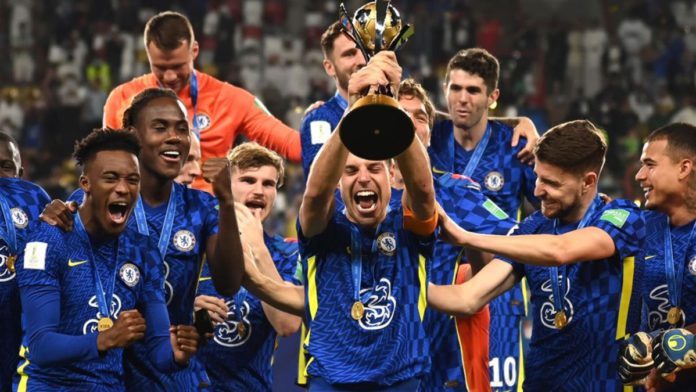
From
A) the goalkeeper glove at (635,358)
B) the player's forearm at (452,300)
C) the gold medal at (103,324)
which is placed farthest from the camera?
the player's forearm at (452,300)

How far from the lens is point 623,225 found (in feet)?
18.7

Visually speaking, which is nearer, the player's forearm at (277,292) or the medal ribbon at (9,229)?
the player's forearm at (277,292)

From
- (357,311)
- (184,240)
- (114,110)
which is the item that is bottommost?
(357,311)

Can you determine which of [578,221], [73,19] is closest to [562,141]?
[578,221]

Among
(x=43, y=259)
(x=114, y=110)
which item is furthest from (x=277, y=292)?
(x=114, y=110)

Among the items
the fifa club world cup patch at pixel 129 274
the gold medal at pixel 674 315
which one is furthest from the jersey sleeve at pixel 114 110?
the gold medal at pixel 674 315

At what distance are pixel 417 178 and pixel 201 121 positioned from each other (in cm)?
321

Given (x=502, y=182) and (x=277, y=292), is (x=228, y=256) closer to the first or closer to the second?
(x=277, y=292)

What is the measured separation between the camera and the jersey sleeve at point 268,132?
785 cm

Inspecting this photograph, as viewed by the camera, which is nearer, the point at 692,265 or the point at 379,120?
the point at 379,120

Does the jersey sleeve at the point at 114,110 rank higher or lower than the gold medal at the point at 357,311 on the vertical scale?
higher

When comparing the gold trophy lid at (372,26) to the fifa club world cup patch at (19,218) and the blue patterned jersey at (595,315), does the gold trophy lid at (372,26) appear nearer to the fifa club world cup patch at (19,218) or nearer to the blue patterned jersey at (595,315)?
the blue patterned jersey at (595,315)

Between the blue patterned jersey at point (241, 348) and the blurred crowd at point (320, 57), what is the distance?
835 cm

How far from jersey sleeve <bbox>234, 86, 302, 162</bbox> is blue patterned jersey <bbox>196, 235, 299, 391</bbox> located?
1322mm
